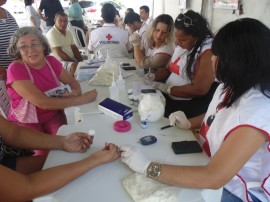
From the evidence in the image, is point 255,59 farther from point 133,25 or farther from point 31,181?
point 133,25

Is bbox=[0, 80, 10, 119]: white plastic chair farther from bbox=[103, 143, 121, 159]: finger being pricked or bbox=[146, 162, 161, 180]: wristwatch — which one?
bbox=[146, 162, 161, 180]: wristwatch

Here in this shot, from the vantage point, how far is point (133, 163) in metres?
0.90

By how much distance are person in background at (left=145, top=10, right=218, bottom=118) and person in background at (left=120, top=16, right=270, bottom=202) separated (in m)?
0.71

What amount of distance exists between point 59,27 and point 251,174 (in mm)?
2964

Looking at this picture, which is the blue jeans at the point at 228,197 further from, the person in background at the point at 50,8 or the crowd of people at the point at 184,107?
the person in background at the point at 50,8

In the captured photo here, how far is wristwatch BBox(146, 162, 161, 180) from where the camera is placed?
0.85m

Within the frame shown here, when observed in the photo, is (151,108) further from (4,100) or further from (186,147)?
(4,100)

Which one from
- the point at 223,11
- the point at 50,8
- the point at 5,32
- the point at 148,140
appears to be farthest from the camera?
the point at 50,8

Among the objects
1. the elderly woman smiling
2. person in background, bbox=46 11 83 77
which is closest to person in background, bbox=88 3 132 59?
person in background, bbox=46 11 83 77

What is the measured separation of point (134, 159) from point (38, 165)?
69cm

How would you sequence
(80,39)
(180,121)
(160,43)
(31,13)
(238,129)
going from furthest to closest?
1. (31,13)
2. (80,39)
3. (160,43)
4. (180,121)
5. (238,129)

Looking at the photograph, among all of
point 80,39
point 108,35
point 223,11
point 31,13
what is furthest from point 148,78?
point 31,13

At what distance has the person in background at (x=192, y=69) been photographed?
167 centimetres

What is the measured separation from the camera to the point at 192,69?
1756 millimetres
